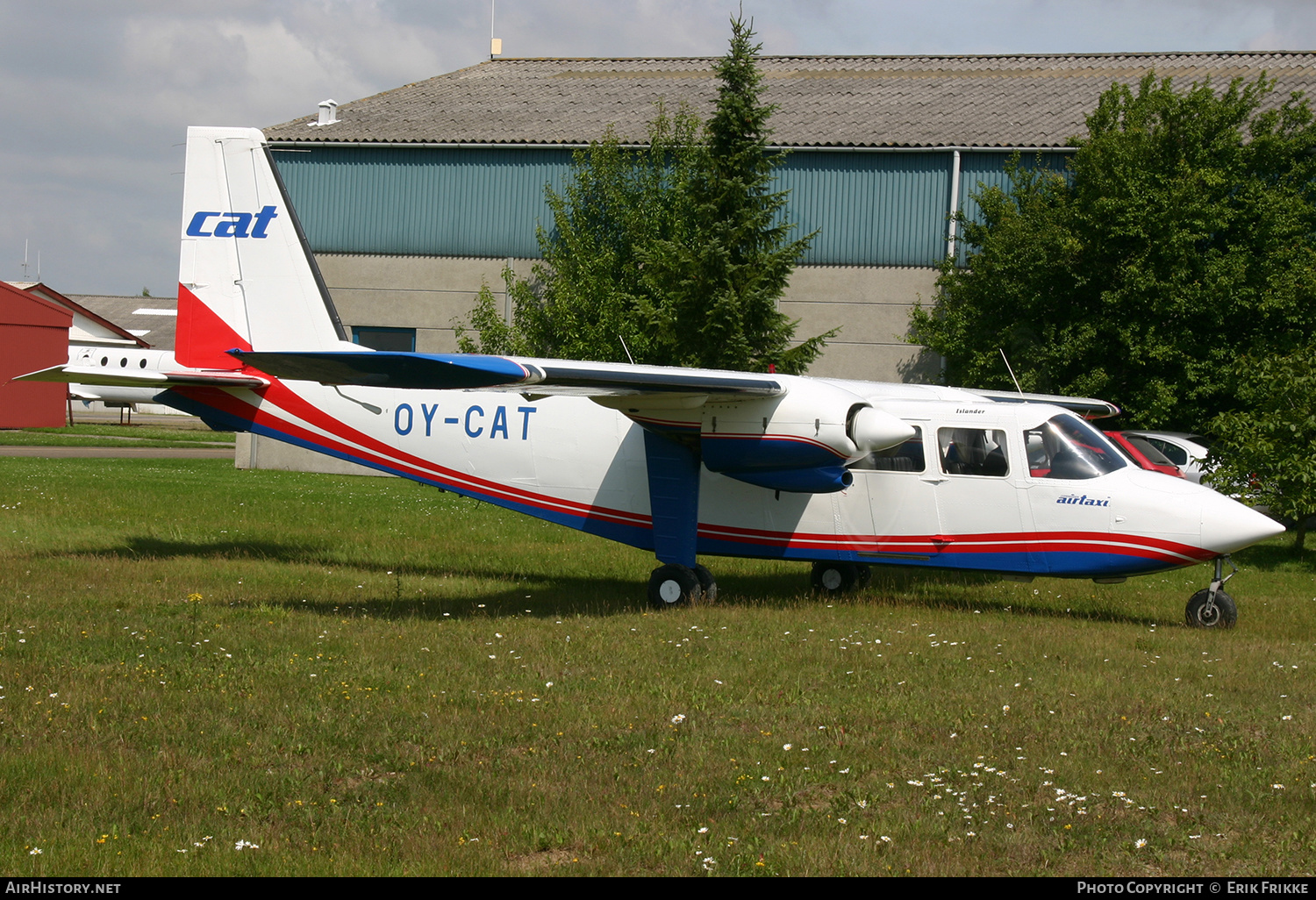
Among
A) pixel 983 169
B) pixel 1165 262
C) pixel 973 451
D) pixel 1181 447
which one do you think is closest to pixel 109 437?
pixel 983 169

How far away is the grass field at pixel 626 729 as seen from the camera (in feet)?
19.3

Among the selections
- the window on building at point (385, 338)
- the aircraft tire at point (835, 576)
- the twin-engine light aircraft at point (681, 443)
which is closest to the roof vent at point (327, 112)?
the window on building at point (385, 338)

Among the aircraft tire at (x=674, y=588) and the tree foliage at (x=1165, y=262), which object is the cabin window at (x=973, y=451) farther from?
the tree foliage at (x=1165, y=262)

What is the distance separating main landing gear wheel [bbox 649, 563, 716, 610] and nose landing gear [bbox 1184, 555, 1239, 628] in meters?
5.59

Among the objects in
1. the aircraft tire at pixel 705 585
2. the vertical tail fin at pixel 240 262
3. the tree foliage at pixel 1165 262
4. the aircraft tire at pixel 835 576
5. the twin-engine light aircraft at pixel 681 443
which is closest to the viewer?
the twin-engine light aircraft at pixel 681 443

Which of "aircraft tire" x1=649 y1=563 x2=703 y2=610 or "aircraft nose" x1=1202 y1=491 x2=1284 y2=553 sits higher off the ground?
"aircraft nose" x1=1202 y1=491 x2=1284 y2=553

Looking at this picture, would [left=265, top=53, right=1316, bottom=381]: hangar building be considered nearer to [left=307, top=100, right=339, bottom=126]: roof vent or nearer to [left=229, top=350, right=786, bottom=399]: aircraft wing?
[left=307, top=100, right=339, bottom=126]: roof vent

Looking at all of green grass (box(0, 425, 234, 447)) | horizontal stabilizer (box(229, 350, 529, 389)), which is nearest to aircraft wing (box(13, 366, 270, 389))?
horizontal stabilizer (box(229, 350, 529, 389))

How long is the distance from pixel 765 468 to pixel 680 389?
1.54 m

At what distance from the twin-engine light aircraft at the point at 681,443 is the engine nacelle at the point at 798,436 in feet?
0.07

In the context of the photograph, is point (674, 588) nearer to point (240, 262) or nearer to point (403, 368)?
point (403, 368)

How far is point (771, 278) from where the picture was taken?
25.4m

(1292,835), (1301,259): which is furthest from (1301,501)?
(1292,835)

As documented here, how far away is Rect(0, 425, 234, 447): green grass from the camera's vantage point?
39.1 meters
